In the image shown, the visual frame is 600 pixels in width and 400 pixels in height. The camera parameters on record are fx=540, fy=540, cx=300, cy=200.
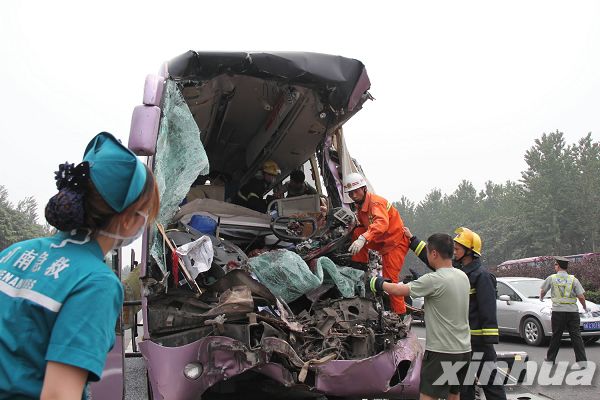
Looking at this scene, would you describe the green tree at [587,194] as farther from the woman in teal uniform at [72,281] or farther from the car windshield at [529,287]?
the woman in teal uniform at [72,281]

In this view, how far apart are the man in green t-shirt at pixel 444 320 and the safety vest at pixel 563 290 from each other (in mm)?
4471

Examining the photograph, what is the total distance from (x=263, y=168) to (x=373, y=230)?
2571mm

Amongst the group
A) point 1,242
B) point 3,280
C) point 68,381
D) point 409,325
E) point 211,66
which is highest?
point 211,66

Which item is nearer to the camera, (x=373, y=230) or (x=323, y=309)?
(x=323, y=309)

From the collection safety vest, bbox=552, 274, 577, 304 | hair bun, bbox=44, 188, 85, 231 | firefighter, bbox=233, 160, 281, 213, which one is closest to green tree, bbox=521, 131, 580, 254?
safety vest, bbox=552, 274, 577, 304

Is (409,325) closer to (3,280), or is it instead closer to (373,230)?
(373,230)

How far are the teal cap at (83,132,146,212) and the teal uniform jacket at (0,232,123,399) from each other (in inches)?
7.0

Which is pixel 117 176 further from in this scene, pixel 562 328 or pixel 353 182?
pixel 562 328

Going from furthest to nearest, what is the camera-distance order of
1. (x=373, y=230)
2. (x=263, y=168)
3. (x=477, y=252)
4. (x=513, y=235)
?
(x=513, y=235)
(x=263, y=168)
(x=373, y=230)
(x=477, y=252)

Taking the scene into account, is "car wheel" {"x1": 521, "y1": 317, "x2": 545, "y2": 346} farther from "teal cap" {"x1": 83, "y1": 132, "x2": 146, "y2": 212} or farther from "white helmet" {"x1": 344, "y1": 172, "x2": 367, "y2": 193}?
"teal cap" {"x1": 83, "y1": 132, "x2": 146, "y2": 212}

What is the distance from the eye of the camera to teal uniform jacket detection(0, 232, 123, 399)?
1.21m

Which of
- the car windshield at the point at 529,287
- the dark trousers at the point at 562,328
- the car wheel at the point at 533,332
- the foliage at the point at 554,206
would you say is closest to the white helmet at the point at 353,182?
the dark trousers at the point at 562,328

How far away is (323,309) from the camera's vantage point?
411cm

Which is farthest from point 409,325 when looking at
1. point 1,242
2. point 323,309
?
point 1,242
